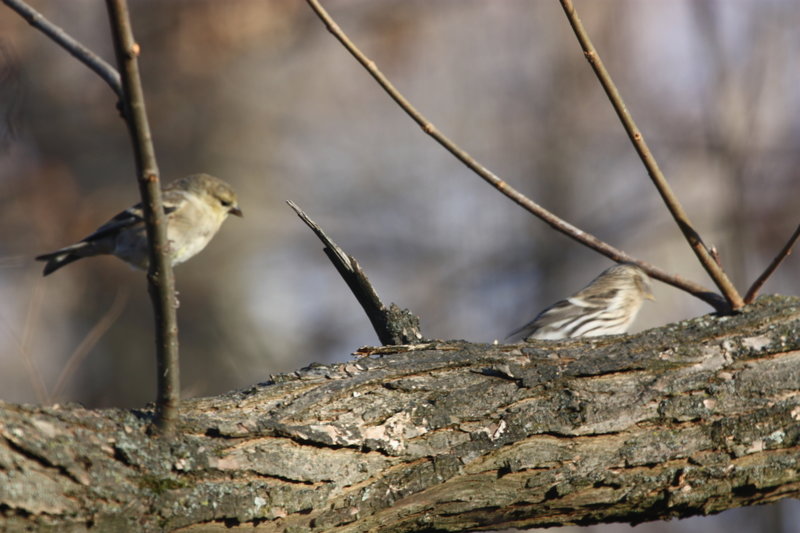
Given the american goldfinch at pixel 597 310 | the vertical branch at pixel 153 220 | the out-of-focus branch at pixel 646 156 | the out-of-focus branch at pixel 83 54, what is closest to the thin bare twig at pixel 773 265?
the out-of-focus branch at pixel 646 156

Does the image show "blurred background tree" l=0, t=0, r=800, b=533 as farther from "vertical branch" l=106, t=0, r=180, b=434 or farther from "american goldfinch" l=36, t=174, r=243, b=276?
"vertical branch" l=106, t=0, r=180, b=434

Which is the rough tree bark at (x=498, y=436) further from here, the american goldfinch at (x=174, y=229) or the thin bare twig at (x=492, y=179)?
the american goldfinch at (x=174, y=229)

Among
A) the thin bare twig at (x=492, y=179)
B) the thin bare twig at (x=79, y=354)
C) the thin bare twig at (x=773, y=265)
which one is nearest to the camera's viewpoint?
the thin bare twig at (x=492, y=179)

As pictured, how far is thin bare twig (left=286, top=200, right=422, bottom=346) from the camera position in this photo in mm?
3045

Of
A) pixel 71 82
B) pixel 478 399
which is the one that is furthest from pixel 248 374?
pixel 478 399

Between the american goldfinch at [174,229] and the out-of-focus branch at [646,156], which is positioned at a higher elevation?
the american goldfinch at [174,229]

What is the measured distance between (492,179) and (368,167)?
392 inches

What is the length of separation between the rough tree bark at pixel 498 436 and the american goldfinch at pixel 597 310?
368 centimetres

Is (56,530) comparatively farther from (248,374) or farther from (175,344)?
(248,374)

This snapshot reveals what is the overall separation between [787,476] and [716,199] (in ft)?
31.4

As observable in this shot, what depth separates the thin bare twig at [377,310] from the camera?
3.04m

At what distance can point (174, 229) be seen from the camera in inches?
206

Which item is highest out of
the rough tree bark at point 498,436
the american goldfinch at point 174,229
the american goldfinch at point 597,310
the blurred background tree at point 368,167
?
the blurred background tree at point 368,167

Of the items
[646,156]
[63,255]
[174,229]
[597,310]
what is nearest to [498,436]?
[646,156]
